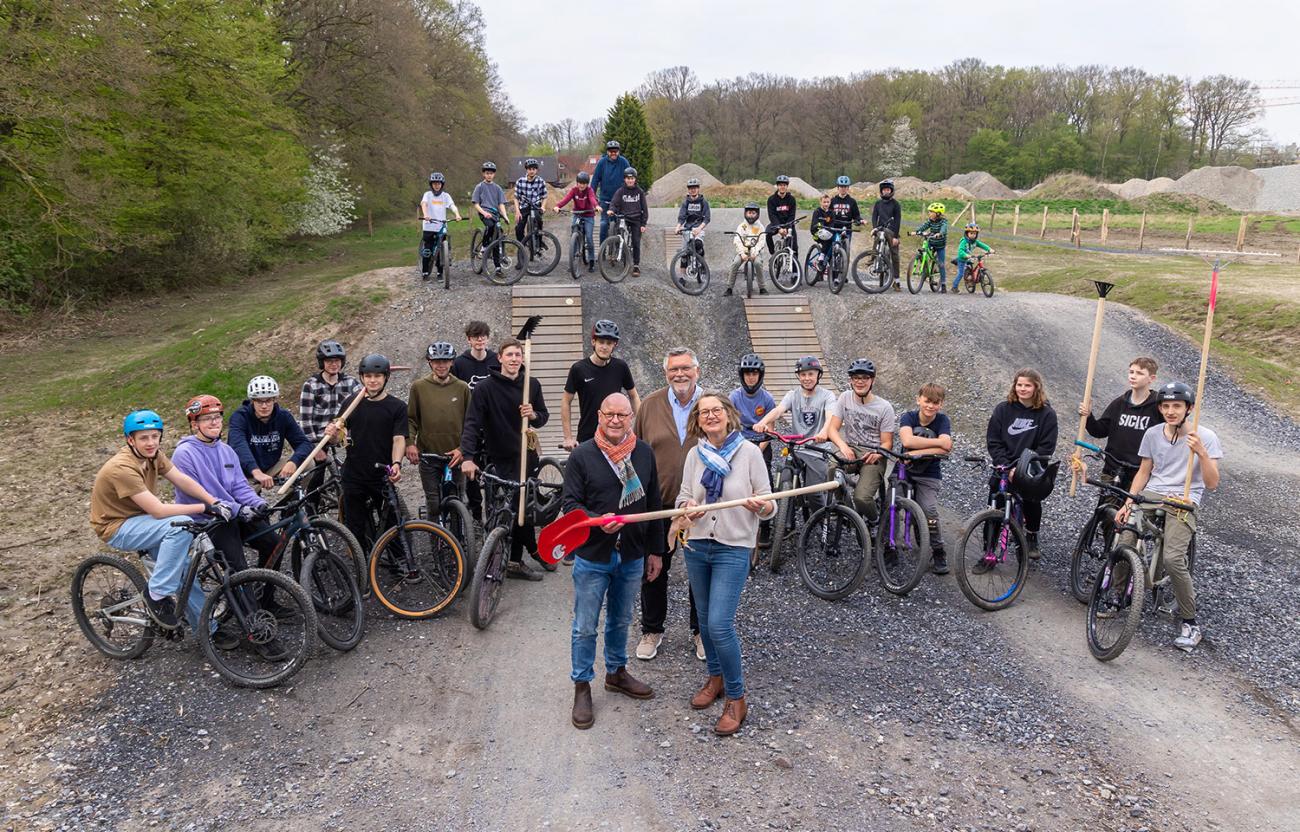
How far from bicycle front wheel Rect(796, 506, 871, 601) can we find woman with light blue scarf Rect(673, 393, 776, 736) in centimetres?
189

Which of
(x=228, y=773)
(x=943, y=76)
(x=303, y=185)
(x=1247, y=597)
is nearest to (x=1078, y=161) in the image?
(x=943, y=76)

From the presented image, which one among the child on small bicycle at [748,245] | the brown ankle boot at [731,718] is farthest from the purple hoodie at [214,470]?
the child on small bicycle at [748,245]

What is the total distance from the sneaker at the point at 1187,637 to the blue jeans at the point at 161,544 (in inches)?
268

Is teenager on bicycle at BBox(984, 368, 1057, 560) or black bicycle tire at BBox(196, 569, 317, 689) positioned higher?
teenager on bicycle at BBox(984, 368, 1057, 560)

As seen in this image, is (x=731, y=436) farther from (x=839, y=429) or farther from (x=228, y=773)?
(x=228, y=773)

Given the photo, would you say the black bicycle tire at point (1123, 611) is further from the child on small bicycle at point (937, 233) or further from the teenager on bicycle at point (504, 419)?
the child on small bicycle at point (937, 233)

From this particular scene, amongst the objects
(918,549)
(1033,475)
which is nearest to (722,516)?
(918,549)

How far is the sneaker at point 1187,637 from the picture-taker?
18.0 ft

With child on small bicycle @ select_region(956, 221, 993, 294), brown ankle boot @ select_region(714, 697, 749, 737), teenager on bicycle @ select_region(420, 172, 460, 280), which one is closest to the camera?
brown ankle boot @ select_region(714, 697, 749, 737)

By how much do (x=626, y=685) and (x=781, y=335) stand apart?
926cm

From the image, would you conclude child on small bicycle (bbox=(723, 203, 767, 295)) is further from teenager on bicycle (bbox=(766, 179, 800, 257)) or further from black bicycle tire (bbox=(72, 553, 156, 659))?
black bicycle tire (bbox=(72, 553, 156, 659))

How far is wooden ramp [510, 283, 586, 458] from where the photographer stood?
11.6 meters

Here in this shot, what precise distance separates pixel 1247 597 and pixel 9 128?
2067 cm

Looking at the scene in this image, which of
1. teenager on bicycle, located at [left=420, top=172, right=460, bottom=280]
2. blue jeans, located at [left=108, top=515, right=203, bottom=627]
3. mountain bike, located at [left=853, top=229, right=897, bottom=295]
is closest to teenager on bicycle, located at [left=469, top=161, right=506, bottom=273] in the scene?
teenager on bicycle, located at [left=420, top=172, right=460, bottom=280]
